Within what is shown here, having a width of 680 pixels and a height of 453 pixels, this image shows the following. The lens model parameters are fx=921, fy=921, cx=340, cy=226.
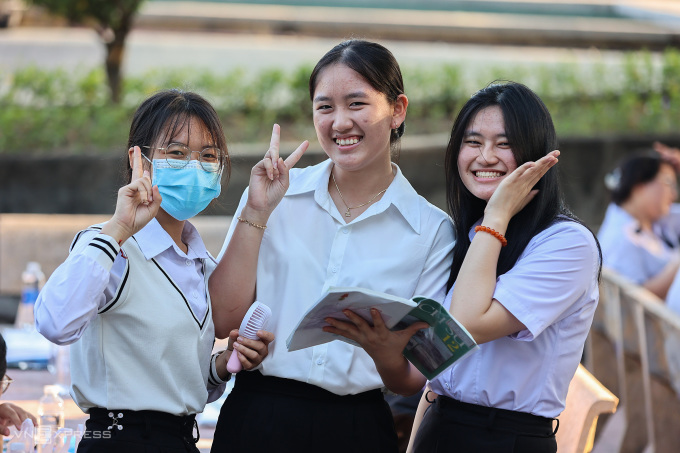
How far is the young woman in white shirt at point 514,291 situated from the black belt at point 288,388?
221 mm

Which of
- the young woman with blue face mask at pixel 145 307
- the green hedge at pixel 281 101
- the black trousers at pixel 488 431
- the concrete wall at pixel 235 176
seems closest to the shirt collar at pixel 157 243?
the young woman with blue face mask at pixel 145 307

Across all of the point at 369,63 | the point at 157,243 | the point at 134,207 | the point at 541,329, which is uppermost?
the point at 369,63

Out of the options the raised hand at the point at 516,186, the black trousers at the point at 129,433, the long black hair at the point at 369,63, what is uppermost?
the long black hair at the point at 369,63

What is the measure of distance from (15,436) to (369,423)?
41.1 inches

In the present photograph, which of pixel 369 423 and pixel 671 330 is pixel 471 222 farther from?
pixel 671 330

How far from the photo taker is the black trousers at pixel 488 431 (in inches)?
94.7

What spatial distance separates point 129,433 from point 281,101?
6.77 meters

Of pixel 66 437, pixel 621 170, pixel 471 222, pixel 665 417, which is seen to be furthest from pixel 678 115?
pixel 66 437

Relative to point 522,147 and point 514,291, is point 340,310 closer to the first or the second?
point 514,291

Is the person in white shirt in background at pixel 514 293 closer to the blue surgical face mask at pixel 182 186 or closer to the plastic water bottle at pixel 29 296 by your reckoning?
the blue surgical face mask at pixel 182 186

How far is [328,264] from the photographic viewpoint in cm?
258

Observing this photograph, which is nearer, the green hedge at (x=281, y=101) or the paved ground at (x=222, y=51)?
the green hedge at (x=281, y=101)

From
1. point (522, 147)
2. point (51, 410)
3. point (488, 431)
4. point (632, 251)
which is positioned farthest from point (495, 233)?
point (632, 251)

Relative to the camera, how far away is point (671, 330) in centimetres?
398
